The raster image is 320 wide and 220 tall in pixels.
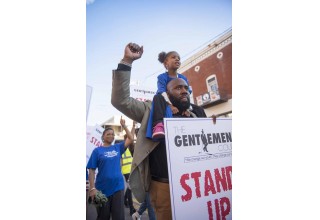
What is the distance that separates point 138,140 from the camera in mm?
1538

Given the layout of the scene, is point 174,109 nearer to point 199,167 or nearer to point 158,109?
point 158,109

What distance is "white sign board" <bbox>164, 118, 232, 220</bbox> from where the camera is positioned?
156 cm

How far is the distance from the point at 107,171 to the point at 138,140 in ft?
3.44

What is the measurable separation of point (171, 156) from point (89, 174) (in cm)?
116

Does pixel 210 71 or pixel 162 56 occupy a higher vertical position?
pixel 210 71

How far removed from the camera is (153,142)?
5.14 ft

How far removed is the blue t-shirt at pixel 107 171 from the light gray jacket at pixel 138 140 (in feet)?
3.20

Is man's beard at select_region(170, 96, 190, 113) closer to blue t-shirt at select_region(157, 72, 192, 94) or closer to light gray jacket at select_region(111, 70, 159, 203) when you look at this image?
blue t-shirt at select_region(157, 72, 192, 94)

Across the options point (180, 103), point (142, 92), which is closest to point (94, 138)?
point (142, 92)

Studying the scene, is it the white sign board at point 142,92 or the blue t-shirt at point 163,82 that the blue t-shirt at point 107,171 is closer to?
the white sign board at point 142,92

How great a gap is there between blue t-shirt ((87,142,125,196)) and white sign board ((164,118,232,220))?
103 cm

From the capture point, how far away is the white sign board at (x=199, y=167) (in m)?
1.56

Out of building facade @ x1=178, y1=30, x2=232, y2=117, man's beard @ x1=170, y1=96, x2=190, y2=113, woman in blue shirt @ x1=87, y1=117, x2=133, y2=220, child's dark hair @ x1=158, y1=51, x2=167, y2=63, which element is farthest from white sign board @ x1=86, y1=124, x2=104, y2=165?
man's beard @ x1=170, y1=96, x2=190, y2=113
